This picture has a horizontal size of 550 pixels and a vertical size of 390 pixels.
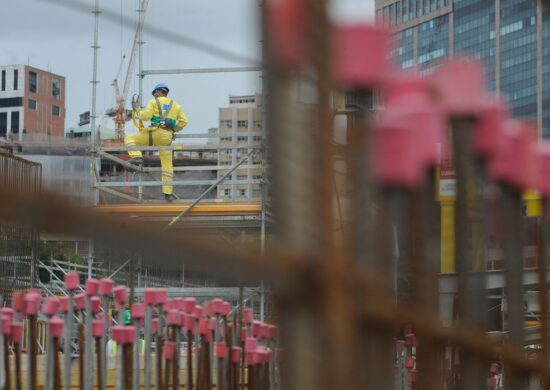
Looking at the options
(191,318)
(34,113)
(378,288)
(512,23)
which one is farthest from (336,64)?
(191,318)

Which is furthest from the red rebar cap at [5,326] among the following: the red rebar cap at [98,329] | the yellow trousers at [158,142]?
the yellow trousers at [158,142]

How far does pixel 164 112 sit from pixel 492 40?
7.12m

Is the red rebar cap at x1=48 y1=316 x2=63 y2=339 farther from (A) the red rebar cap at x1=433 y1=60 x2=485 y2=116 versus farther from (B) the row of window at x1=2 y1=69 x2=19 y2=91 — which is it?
(A) the red rebar cap at x1=433 y1=60 x2=485 y2=116

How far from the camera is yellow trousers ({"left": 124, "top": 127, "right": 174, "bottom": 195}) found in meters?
9.32

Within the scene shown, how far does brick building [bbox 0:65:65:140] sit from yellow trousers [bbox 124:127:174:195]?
7.37 metres

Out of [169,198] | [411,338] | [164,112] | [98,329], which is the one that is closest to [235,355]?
[98,329]

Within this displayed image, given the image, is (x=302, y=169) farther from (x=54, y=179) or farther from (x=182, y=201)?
(x=182, y=201)

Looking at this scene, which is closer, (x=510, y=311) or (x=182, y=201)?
(x=510, y=311)

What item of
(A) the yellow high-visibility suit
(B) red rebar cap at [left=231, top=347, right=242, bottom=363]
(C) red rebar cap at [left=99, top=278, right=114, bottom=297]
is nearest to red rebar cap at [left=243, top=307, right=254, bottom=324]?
(B) red rebar cap at [left=231, top=347, right=242, bottom=363]

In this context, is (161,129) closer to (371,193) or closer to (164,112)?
(164,112)

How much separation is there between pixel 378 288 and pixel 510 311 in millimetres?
703

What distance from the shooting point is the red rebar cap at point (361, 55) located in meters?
1.12

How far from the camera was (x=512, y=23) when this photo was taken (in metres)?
2.13

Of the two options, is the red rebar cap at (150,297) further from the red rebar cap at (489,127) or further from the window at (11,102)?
the red rebar cap at (489,127)
